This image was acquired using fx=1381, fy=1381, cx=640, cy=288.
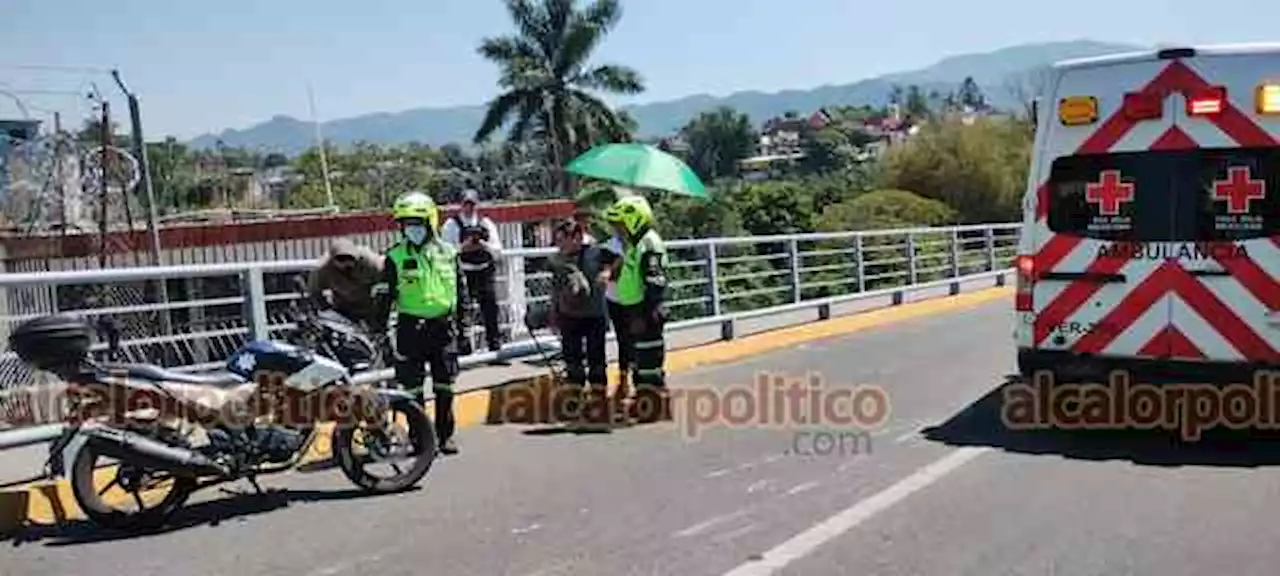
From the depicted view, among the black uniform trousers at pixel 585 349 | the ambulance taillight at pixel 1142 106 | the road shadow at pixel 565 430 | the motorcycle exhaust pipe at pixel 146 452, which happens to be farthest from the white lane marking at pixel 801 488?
the ambulance taillight at pixel 1142 106

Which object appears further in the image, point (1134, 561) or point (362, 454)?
point (362, 454)

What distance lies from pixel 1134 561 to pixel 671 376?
676 centimetres

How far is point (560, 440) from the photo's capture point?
29.7 feet

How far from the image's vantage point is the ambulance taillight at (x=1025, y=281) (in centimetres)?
880

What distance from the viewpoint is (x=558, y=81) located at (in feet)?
182

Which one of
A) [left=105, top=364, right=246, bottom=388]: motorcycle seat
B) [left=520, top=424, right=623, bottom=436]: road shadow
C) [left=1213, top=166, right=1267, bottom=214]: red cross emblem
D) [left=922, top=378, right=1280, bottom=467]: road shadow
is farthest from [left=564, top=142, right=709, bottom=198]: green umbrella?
[left=105, top=364, right=246, bottom=388]: motorcycle seat

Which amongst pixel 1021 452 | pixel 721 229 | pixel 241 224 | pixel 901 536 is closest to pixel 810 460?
pixel 1021 452

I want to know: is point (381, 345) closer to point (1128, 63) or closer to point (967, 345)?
point (1128, 63)

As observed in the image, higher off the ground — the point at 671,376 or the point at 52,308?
the point at 52,308

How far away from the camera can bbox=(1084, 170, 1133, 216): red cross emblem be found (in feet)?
27.8

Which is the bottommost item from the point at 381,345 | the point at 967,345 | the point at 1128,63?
the point at 967,345

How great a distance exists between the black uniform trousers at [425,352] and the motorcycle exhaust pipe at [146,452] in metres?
1.74

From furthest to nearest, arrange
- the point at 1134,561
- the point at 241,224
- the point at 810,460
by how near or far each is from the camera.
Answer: the point at 241,224
the point at 810,460
the point at 1134,561

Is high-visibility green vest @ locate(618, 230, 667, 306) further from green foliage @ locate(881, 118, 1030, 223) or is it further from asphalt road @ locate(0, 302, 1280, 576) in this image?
green foliage @ locate(881, 118, 1030, 223)
